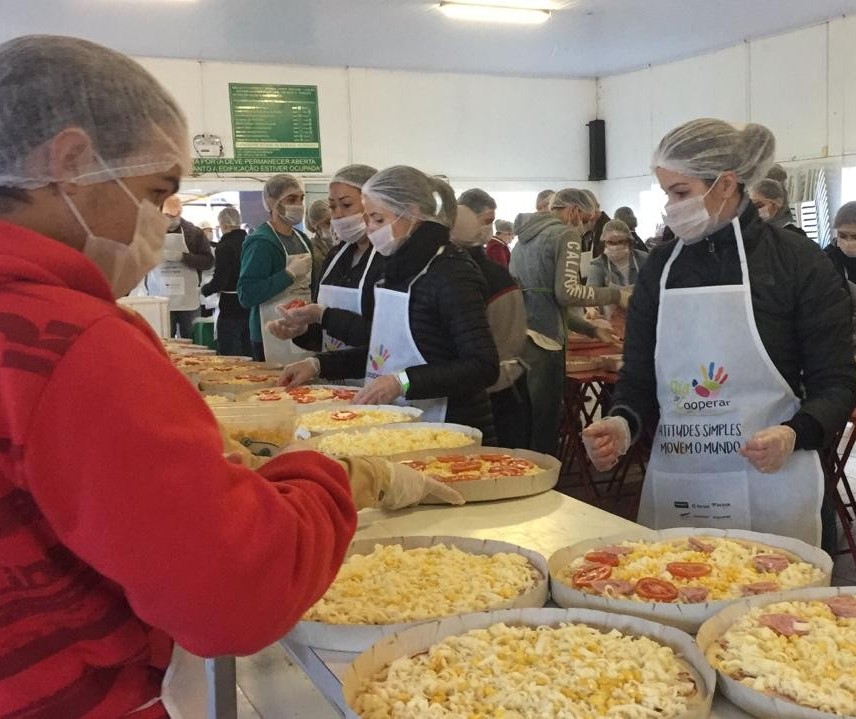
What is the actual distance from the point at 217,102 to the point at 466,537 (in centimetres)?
992

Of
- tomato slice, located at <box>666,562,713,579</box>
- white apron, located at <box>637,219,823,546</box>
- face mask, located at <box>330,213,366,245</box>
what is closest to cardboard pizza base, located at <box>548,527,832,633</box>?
tomato slice, located at <box>666,562,713,579</box>

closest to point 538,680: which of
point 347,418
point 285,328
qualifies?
point 347,418

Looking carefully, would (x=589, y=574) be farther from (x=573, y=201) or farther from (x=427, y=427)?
(x=573, y=201)

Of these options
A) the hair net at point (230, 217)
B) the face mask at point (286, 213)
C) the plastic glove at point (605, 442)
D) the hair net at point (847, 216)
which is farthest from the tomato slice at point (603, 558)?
the hair net at point (230, 217)

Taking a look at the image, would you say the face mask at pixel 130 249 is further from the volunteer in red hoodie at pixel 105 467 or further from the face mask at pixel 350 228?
the face mask at pixel 350 228

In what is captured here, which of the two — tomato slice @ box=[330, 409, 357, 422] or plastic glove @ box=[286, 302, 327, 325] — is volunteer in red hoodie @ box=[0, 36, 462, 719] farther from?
plastic glove @ box=[286, 302, 327, 325]

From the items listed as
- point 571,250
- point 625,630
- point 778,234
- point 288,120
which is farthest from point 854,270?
point 288,120

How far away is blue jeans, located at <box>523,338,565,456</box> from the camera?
4977 mm

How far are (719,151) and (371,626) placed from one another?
166 centimetres

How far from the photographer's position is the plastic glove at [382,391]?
305 centimetres

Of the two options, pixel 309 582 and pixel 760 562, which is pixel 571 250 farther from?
pixel 309 582

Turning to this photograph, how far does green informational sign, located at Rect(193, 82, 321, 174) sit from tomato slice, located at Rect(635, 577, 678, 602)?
9.93 meters

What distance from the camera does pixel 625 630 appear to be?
4.92ft

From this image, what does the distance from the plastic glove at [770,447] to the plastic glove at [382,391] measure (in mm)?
1222
